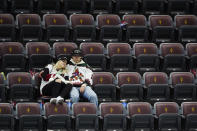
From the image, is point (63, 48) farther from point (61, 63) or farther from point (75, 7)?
point (75, 7)

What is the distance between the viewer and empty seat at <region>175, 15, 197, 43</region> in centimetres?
941

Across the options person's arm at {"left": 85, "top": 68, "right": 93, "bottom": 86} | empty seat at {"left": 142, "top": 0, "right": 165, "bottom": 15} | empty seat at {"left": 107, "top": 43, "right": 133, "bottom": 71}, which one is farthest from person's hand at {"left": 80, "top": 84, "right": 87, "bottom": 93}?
empty seat at {"left": 142, "top": 0, "right": 165, "bottom": 15}

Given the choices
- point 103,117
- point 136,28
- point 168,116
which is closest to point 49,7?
point 136,28

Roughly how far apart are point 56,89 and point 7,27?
4.76 feet

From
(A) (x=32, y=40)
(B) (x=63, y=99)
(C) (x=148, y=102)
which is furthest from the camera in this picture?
(A) (x=32, y=40)

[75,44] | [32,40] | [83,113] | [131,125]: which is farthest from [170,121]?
[32,40]

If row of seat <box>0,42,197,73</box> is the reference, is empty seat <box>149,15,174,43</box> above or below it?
above

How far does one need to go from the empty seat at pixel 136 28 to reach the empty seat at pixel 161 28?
11cm

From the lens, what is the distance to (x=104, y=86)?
27.0ft

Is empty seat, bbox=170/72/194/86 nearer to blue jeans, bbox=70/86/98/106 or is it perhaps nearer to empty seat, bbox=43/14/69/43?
blue jeans, bbox=70/86/98/106

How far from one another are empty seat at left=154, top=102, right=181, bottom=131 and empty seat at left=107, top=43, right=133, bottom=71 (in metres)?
0.89

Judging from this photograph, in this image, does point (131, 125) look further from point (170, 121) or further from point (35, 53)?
point (35, 53)

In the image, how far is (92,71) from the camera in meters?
8.64

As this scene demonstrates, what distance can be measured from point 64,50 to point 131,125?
144cm
